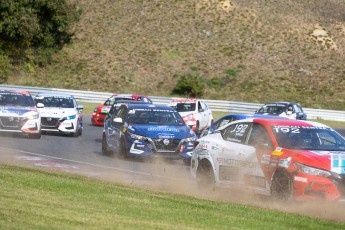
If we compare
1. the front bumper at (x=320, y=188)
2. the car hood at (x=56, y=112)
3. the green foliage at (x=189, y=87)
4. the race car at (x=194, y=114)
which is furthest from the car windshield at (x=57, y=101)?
the green foliage at (x=189, y=87)

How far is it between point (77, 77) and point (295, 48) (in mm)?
18311

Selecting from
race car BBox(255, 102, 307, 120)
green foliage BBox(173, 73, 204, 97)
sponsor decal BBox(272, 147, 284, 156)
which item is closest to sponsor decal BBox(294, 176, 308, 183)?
sponsor decal BBox(272, 147, 284, 156)

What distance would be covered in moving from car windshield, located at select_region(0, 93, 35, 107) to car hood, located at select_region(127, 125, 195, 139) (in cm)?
710

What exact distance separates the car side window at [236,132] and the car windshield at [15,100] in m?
14.5

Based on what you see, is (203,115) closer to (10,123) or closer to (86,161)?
(10,123)

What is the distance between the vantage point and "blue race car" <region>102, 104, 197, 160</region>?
22.6m

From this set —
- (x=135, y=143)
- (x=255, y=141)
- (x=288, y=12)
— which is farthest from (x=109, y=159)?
(x=288, y=12)

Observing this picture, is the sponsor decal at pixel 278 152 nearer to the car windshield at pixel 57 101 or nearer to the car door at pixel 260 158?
the car door at pixel 260 158

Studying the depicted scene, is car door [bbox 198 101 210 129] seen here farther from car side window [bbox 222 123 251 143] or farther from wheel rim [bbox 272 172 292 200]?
wheel rim [bbox 272 172 292 200]

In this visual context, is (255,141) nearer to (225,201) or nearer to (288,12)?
(225,201)

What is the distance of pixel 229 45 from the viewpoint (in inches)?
2970

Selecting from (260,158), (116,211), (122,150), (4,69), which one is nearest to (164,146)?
(122,150)

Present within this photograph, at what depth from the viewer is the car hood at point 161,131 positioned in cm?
2272

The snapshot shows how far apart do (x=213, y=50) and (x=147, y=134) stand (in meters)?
52.2
